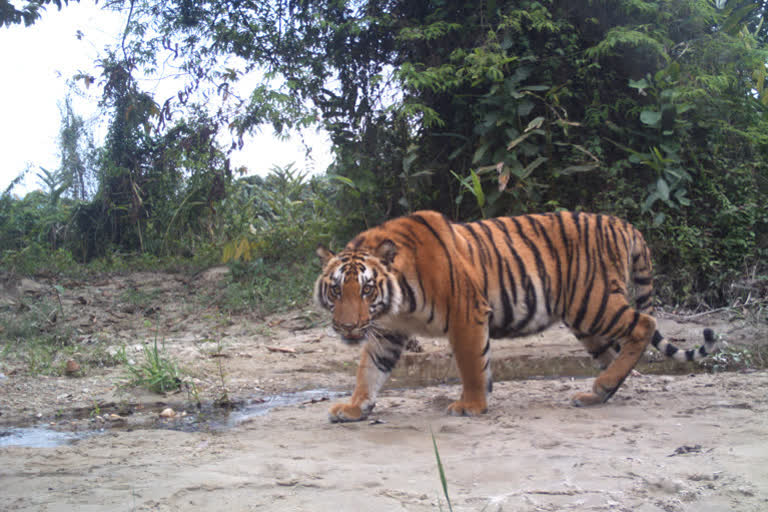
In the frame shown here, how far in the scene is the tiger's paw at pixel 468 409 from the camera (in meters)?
3.82

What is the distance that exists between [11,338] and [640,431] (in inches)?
230

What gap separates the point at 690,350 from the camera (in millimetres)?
4215

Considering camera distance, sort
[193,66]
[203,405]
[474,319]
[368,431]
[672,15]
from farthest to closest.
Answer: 1. [193,66]
2. [672,15]
3. [203,405]
4. [474,319]
5. [368,431]

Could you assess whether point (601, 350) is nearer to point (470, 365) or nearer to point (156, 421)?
point (470, 365)

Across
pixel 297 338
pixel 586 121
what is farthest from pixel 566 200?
pixel 297 338

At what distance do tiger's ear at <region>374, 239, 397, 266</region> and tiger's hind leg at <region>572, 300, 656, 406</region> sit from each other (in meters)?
1.48

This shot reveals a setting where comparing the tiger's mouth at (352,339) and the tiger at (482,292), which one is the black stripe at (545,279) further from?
the tiger's mouth at (352,339)

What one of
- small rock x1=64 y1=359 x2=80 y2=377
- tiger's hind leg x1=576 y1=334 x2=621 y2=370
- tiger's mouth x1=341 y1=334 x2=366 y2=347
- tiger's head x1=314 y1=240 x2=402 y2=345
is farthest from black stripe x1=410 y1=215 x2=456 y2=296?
small rock x1=64 y1=359 x2=80 y2=377

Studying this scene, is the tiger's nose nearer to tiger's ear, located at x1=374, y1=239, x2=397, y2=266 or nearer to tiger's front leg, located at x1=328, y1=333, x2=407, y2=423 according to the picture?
tiger's front leg, located at x1=328, y1=333, x2=407, y2=423

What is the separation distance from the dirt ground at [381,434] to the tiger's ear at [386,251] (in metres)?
0.96

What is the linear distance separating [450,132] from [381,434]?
5.49 meters

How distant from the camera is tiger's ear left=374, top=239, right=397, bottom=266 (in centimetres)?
379

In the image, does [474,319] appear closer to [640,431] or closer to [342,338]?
[342,338]

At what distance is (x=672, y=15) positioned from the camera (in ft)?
24.2
